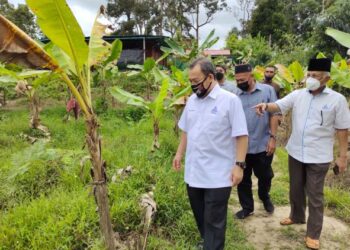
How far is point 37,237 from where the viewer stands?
115 inches

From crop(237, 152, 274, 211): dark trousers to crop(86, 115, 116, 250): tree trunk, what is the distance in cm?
187

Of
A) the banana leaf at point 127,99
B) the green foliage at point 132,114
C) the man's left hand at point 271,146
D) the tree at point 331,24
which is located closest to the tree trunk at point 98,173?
the man's left hand at point 271,146

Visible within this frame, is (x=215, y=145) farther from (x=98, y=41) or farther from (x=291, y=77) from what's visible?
(x=291, y=77)

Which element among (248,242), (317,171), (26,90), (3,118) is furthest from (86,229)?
(3,118)

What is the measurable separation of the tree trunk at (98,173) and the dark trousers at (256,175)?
187 cm

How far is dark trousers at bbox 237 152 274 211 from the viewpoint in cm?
388

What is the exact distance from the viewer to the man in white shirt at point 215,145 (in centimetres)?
269

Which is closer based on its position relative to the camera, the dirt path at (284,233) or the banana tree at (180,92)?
the dirt path at (284,233)

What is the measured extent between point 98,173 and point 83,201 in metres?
1.05

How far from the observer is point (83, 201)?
3410 mm

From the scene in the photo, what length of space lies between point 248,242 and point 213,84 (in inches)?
68.7

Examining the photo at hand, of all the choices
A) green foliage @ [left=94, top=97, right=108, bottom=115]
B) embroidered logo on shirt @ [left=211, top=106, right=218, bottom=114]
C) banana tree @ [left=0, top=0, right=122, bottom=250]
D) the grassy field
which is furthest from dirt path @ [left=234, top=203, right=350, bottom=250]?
green foliage @ [left=94, top=97, right=108, bottom=115]

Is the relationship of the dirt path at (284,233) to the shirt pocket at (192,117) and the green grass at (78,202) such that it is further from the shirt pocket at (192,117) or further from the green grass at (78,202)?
the shirt pocket at (192,117)

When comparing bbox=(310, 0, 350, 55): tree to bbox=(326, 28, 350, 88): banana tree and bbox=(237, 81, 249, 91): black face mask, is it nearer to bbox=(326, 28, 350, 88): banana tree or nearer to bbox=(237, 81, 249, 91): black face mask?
bbox=(326, 28, 350, 88): banana tree
